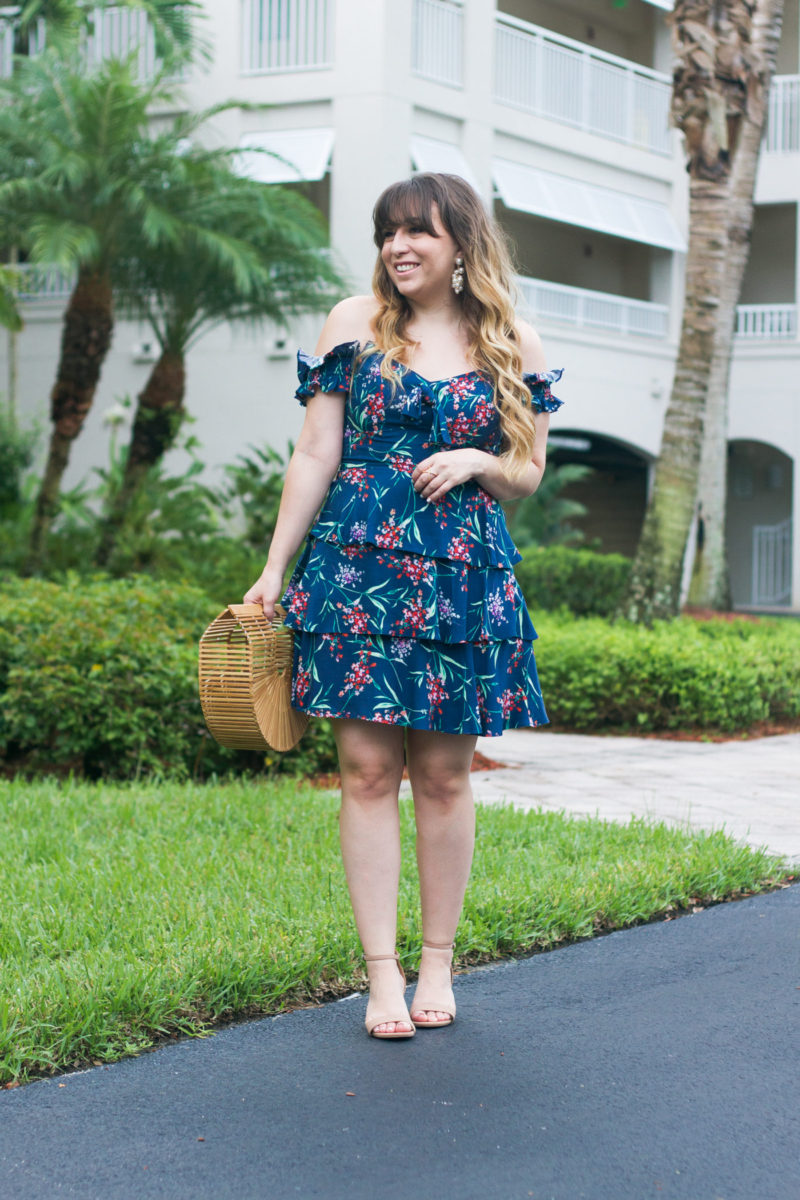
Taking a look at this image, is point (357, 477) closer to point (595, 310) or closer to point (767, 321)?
point (595, 310)

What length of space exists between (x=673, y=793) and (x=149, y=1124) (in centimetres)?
410

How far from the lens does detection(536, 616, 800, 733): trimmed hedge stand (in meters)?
8.45

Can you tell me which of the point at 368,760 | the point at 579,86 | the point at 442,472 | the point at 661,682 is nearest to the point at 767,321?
the point at 579,86

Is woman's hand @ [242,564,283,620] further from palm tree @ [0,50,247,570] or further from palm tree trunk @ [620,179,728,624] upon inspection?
palm tree @ [0,50,247,570]

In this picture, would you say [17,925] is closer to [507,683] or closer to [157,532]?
[507,683]

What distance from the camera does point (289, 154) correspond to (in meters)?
17.4

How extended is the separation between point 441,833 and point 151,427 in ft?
31.5

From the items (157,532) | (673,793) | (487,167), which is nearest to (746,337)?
(487,167)

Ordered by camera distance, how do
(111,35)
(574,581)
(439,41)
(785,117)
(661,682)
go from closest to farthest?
(661,682) → (574,581) → (439,41) → (111,35) → (785,117)

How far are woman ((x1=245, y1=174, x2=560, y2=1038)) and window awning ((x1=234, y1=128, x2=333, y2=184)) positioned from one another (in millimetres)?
14065

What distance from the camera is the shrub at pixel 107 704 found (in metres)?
6.07

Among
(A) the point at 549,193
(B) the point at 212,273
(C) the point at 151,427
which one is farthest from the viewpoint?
(A) the point at 549,193

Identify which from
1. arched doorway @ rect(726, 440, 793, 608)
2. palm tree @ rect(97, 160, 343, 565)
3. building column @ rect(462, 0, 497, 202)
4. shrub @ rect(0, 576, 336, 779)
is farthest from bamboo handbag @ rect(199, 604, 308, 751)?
arched doorway @ rect(726, 440, 793, 608)

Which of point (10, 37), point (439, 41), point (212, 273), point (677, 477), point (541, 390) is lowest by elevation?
point (541, 390)
